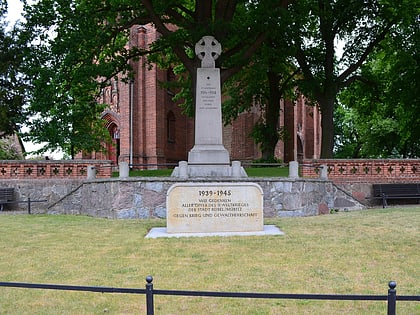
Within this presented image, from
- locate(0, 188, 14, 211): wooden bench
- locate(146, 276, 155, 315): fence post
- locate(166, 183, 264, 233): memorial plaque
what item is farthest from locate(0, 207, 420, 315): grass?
locate(0, 188, 14, 211): wooden bench

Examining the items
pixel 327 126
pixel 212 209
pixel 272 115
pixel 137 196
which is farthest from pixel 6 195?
pixel 272 115

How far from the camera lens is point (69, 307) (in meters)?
4.76

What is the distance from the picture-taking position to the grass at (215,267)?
480 centimetres

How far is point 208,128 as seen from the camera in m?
14.4

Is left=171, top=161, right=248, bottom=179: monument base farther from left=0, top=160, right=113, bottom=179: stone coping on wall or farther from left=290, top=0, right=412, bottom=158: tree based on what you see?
left=290, top=0, right=412, bottom=158: tree

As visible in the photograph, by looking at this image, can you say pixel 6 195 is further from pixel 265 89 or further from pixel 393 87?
pixel 393 87

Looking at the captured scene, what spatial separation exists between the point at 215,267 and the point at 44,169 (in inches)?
440

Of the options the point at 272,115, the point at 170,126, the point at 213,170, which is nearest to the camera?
the point at 213,170

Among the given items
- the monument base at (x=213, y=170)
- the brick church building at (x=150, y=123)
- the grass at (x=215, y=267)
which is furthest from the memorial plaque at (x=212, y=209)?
the brick church building at (x=150, y=123)

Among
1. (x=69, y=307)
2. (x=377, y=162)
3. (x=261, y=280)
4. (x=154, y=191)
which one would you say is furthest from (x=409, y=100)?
(x=69, y=307)

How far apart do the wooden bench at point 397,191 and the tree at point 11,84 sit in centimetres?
1463

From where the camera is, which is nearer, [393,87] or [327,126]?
[327,126]

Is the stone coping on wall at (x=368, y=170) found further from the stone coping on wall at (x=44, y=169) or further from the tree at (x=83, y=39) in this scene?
the stone coping on wall at (x=44, y=169)

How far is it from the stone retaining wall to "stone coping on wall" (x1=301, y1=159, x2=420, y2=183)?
981 mm
